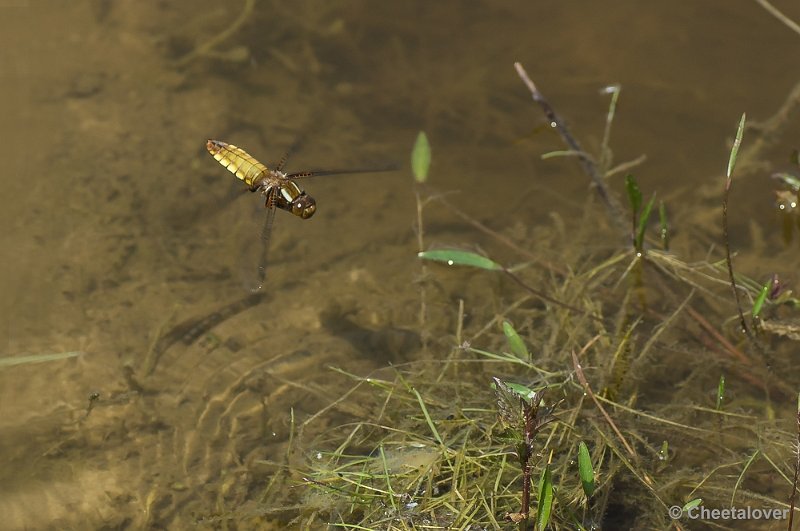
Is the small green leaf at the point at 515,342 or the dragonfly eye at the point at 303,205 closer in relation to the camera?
the small green leaf at the point at 515,342

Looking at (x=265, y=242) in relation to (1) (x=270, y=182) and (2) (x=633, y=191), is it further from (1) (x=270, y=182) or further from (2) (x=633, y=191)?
(2) (x=633, y=191)

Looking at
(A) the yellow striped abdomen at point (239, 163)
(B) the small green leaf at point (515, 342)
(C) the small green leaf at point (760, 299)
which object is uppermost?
(A) the yellow striped abdomen at point (239, 163)

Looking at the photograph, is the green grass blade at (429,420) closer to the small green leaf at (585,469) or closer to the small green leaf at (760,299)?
the small green leaf at (585,469)

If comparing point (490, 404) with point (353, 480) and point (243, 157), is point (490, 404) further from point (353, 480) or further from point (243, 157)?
point (243, 157)

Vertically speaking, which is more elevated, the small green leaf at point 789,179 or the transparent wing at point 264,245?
the small green leaf at point 789,179

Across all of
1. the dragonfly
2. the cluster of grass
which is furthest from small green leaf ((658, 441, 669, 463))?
the dragonfly

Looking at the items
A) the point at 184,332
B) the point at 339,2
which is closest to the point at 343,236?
the point at 184,332

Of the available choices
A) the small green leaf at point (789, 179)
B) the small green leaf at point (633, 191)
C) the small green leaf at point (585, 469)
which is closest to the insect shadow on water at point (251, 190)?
the small green leaf at point (633, 191)
